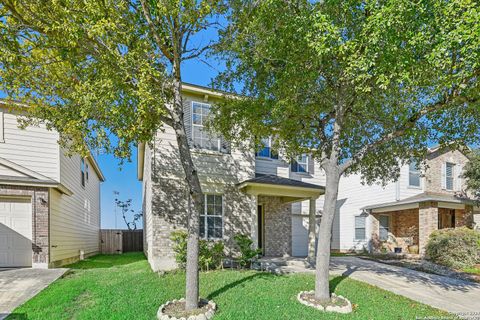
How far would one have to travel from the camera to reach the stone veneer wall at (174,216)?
33.1ft

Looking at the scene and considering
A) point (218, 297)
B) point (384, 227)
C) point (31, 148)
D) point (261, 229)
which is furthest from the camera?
point (384, 227)

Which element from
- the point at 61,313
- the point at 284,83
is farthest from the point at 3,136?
the point at 284,83

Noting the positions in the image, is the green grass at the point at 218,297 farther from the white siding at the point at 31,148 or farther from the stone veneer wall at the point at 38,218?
the white siding at the point at 31,148

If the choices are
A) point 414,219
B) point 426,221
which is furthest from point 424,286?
point 414,219

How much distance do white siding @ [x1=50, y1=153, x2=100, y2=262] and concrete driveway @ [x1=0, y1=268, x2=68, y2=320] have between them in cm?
134

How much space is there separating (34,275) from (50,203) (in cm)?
282

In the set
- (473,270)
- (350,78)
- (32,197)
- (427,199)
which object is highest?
(350,78)

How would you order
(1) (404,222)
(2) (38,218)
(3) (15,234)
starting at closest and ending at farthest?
(3) (15,234), (2) (38,218), (1) (404,222)

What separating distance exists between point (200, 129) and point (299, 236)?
7.96 meters

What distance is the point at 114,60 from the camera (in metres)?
5.75

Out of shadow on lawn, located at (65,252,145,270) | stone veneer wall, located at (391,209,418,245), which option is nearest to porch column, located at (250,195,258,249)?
shadow on lawn, located at (65,252,145,270)

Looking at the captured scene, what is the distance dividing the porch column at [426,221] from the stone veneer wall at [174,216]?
31.3ft

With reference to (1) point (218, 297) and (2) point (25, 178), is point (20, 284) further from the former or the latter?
(1) point (218, 297)

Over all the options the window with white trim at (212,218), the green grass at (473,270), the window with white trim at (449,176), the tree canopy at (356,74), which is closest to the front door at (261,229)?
the window with white trim at (212,218)
